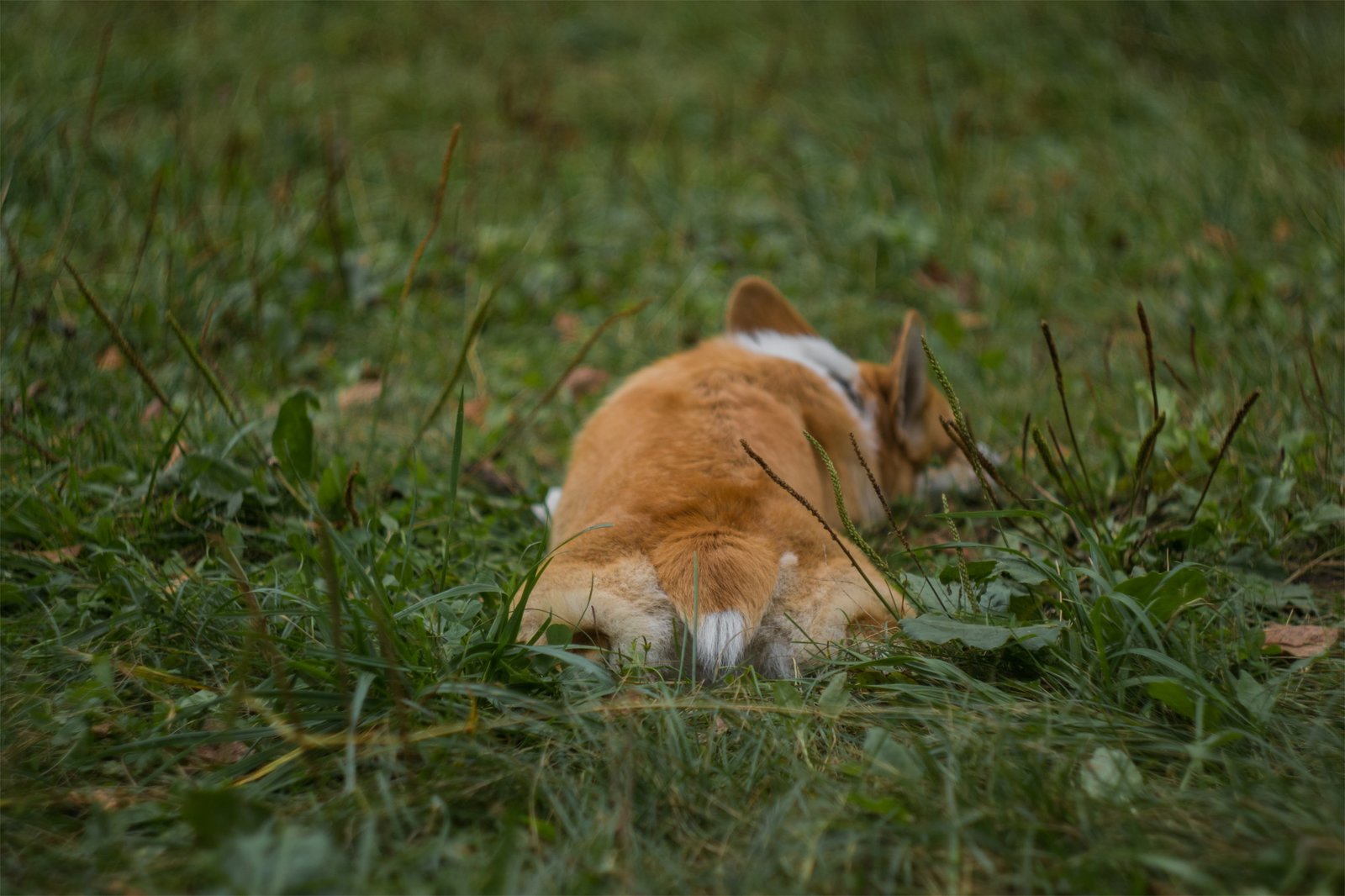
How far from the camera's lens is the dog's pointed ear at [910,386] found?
3529mm

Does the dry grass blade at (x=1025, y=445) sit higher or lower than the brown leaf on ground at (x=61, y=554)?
higher

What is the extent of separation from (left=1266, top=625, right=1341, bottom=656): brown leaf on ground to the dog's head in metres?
1.31

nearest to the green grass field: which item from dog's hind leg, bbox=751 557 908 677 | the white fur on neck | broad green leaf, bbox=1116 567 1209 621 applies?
broad green leaf, bbox=1116 567 1209 621

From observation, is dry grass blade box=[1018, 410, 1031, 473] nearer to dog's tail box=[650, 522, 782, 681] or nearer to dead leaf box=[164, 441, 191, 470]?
dog's tail box=[650, 522, 782, 681]

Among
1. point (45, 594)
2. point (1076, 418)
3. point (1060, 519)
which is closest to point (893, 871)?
point (1060, 519)

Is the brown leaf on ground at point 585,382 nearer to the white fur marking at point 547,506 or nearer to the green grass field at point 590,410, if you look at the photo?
the green grass field at point 590,410

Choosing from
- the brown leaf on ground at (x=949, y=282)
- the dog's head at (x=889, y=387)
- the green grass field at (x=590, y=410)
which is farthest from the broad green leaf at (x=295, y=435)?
the brown leaf on ground at (x=949, y=282)

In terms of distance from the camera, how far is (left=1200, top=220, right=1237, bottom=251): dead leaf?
16.0 feet

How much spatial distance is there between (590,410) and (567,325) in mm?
788

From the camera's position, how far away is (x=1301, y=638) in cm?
247

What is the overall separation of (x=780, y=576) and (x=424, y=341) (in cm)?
254

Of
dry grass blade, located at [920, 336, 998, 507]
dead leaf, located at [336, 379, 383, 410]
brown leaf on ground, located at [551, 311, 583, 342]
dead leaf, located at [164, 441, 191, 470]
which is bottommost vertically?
dead leaf, located at [336, 379, 383, 410]

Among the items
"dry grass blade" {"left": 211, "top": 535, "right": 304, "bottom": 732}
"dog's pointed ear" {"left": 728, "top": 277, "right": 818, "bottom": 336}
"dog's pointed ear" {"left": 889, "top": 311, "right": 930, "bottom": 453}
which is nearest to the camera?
"dry grass blade" {"left": 211, "top": 535, "right": 304, "bottom": 732}

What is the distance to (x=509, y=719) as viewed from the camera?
2.02 metres
